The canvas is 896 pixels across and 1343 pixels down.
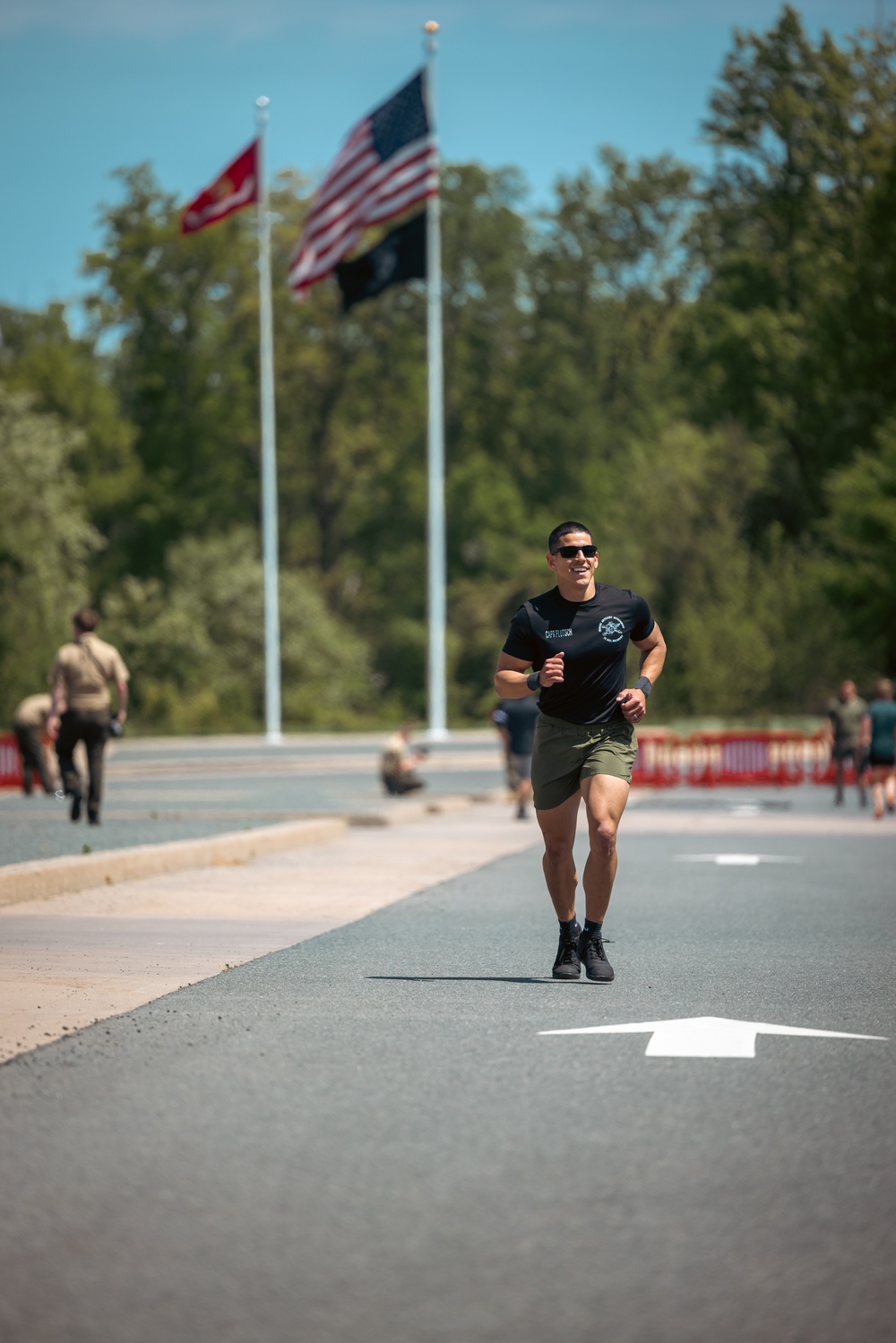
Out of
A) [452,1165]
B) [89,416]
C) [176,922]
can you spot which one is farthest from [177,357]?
[452,1165]

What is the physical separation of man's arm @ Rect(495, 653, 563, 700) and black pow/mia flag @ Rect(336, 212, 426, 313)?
106ft

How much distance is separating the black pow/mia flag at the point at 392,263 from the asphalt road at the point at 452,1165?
3260 centimetres

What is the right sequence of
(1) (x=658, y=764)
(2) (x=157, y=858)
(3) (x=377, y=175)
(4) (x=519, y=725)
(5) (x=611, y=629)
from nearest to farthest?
1. (5) (x=611, y=629)
2. (2) (x=157, y=858)
3. (4) (x=519, y=725)
4. (1) (x=658, y=764)
5. (3) (x=377, y=175)

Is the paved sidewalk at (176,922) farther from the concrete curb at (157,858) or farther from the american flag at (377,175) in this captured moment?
the american flag at (377,175)

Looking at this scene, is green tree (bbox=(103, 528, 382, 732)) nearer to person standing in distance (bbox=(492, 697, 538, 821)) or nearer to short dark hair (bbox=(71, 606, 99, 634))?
person standing in distance (bbox=(492, 697, 538, 821))

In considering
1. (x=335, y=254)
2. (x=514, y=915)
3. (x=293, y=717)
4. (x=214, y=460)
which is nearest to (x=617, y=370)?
(x=214, y=460)

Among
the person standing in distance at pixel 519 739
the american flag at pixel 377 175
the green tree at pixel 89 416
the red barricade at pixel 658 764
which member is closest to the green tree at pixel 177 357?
the green tree at pixel 89 416

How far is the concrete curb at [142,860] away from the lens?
12.8 meters

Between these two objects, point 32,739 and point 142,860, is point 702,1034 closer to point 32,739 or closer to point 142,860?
point 142,860

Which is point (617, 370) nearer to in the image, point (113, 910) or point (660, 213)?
point (660, 213)

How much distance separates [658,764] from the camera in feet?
110

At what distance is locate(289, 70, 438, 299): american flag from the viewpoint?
37188mm

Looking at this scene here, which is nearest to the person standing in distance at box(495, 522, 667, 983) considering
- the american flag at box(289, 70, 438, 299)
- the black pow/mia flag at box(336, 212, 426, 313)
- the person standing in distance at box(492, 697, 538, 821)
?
the person standing in distance at box(492, 697, 538, 821)

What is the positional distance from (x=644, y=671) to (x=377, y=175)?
29.5 meters
